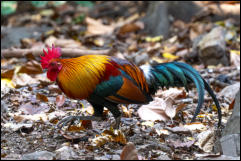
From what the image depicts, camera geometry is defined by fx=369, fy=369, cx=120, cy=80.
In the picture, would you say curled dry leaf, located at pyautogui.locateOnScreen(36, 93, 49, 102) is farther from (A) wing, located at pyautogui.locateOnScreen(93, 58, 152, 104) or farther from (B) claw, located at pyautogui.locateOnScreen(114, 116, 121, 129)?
(A) wing, located at pyautogui.locateOnScreen(93, 58, 152, 104)

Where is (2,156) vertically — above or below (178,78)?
below

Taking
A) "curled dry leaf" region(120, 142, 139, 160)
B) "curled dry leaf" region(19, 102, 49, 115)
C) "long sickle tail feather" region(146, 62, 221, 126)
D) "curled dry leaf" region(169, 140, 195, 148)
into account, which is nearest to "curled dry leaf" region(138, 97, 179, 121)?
"long sickle tail feather" region(146, 62, 221, 126)

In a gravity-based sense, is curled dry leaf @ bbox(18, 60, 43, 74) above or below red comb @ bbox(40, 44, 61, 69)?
below

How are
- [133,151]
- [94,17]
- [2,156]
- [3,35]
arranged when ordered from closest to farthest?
[133,151], [2,156], [3,35], [94,17]

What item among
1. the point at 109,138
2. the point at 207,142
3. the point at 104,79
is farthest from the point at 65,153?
the point at 207,142

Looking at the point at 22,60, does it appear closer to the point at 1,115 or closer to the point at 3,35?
the point at 3,35

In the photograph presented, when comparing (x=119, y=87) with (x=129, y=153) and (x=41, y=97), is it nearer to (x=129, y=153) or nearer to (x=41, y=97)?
(x=129, y=153)

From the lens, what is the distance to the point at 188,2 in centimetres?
898

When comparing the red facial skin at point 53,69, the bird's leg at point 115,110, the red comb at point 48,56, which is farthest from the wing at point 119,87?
the red comb at point 48,56

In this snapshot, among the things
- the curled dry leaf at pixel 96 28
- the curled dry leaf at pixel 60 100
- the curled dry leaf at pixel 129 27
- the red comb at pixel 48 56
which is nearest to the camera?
the red comb at pixel 48 56

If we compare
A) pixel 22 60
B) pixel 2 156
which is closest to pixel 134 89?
pixel 2 156

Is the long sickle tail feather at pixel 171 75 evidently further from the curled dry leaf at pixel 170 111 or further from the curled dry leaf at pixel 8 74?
the curled dry leaf at pixel 8 74

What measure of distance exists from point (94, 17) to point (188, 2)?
2.91 meters

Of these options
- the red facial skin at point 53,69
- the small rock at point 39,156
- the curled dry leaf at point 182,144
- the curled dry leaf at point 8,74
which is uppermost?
the red facial skin at point 53,69
